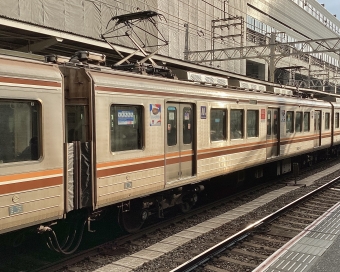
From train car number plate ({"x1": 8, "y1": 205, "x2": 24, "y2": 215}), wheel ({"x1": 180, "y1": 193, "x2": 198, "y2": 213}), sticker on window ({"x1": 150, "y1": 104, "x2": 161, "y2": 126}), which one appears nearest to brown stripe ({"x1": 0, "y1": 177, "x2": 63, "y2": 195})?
train car number plate ({"x1": 8, "y1": 205, "x2": 24, "y2": 215})

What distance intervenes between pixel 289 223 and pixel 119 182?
3946 mm

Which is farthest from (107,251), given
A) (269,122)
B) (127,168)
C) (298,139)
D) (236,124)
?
(298,139)

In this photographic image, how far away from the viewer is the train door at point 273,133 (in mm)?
11672

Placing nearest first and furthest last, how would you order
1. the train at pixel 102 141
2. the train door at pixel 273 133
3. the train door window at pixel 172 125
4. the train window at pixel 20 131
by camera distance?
the train window at pixel 20 131
the train at pixel 102 141
the train door window at pixel 172 125
the train door at pixel 273 133

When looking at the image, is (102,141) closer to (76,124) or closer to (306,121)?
(76,124)

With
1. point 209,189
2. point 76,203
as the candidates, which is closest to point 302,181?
point 209,189

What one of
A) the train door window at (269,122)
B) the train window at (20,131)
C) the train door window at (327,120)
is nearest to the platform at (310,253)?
the train window at (20,131)

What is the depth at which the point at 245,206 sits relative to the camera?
31.4 feet

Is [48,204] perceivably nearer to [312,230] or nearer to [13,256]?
[13,256]

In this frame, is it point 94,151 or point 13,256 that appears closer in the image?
point 94,151

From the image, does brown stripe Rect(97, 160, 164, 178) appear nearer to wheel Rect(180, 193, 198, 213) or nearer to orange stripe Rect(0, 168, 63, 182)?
orange stripe Rect(0, 168, 63, 182)

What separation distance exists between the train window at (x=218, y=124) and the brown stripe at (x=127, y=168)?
2033mm

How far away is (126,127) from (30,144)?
180 cm

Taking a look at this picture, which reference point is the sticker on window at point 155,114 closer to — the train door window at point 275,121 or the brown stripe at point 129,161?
the brown stripe at point 129,161
